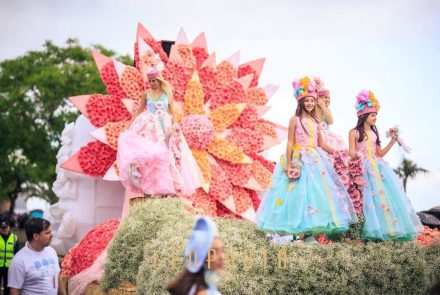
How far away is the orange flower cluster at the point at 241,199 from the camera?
42.3 feet

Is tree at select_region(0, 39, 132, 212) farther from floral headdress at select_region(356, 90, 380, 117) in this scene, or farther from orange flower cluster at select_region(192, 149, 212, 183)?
floral headdress at select_region(356, 90, 380, 117)

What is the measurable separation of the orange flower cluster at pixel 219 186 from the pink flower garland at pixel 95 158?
5.52 ft

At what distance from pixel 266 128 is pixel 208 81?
1.37 metres

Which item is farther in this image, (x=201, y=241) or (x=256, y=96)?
(x=256, y=96)

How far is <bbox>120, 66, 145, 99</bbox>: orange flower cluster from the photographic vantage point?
40.8ft

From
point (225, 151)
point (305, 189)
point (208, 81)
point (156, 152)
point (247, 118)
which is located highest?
point (208, 81)

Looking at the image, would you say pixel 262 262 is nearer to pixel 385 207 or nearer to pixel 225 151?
pixel 385 207

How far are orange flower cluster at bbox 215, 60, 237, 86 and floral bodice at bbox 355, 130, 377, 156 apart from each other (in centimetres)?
448

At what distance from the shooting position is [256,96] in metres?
13.7

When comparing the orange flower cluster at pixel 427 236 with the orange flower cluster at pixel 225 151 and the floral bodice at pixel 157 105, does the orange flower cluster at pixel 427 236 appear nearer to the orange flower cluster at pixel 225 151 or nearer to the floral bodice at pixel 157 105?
the orange flower cluster at pixel 225 151

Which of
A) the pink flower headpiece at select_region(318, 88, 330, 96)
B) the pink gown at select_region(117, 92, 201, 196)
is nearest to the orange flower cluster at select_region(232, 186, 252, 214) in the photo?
the pink gown at select_region(117, 92, 201, 196)

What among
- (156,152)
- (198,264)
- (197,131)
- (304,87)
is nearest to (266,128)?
(197,131)

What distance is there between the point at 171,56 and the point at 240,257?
20.1ft

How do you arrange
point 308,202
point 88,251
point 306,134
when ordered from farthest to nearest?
point 88,251, point 306,134, point 308,202
